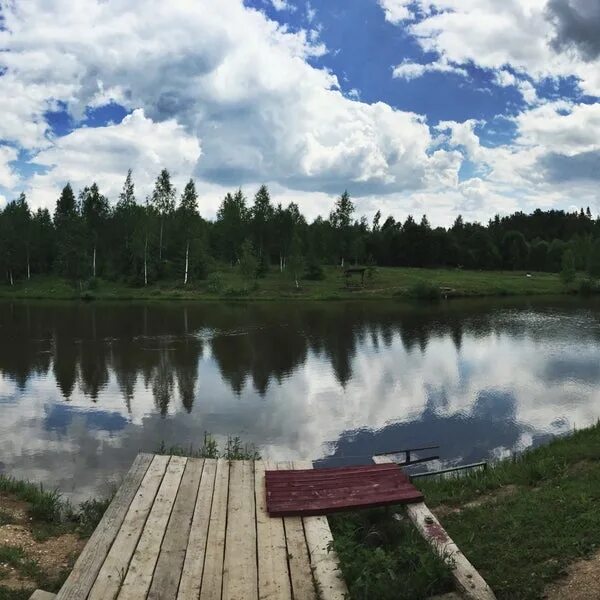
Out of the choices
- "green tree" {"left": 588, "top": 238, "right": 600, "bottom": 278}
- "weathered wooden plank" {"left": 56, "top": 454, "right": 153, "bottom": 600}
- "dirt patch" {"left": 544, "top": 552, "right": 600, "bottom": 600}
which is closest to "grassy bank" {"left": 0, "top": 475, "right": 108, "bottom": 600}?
"weathered wooden plank" {"left": 56, "top": 454, "right": 153, "bottom": 600}

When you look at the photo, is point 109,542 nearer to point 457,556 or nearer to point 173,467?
point 173,467

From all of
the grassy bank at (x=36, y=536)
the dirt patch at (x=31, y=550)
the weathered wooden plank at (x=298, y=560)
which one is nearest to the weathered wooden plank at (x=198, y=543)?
the weathered wooden plank at (x=298, y=560)

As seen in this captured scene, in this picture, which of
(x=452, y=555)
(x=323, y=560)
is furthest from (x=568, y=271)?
(x=323, y=560)

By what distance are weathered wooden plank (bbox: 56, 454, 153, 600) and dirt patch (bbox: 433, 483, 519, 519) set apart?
19.4ft

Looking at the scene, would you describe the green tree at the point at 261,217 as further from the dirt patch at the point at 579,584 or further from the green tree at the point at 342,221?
the dirt patch at the point at 579,584

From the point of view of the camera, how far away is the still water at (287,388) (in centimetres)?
1808

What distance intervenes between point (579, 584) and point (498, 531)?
214cm

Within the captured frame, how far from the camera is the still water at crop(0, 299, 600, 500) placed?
18078 mm

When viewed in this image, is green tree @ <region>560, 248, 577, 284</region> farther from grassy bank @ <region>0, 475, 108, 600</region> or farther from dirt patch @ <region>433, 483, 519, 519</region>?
grassy bank @ <region>0, 475, 108, 600</region>

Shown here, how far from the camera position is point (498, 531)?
355 inches

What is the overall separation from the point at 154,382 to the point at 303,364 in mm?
8689

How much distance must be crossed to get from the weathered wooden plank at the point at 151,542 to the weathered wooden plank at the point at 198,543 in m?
0.37

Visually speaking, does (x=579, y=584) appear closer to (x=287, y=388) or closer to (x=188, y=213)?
(x=287, y=388)

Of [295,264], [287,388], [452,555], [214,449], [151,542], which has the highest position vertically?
[295,264]
